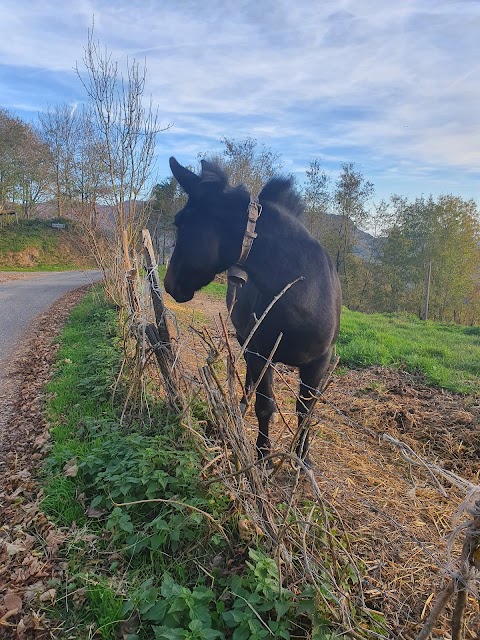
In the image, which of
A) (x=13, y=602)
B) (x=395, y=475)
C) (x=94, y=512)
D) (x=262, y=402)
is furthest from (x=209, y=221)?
(x=13, y=602)

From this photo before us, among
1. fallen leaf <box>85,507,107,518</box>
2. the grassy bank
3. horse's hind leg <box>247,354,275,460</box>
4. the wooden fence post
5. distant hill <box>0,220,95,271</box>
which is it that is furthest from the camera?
distant hill <box>0,220,95,271</box>

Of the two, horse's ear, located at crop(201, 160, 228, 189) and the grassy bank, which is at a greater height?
horse's ear, located at crop(201, 160, 228, 189)

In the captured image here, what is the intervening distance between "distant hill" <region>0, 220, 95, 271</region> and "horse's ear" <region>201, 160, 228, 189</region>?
25.9m

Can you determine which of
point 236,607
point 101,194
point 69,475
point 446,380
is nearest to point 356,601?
point 236,607

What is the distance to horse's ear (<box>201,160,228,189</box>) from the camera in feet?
10.3

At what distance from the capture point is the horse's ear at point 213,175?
3.14 meters

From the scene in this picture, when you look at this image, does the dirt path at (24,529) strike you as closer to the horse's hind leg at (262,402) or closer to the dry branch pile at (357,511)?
the dry branch pile at (357,511)

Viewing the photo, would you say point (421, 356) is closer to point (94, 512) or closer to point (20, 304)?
point (94, 512)

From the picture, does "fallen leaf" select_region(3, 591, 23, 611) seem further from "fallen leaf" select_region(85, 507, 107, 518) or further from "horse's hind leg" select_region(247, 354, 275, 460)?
"horse's hind leg" select_region(247, 354, 275, 460)

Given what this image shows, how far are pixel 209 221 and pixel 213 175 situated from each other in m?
0.37

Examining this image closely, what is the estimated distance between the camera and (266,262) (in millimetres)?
3047

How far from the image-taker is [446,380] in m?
6.54

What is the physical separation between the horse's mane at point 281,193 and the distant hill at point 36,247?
26090 millimetres

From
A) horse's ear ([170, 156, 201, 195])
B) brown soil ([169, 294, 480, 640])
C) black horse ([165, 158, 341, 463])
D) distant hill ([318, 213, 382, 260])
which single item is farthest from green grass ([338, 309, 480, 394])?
distant hill ([318, 213, 382, 260])
